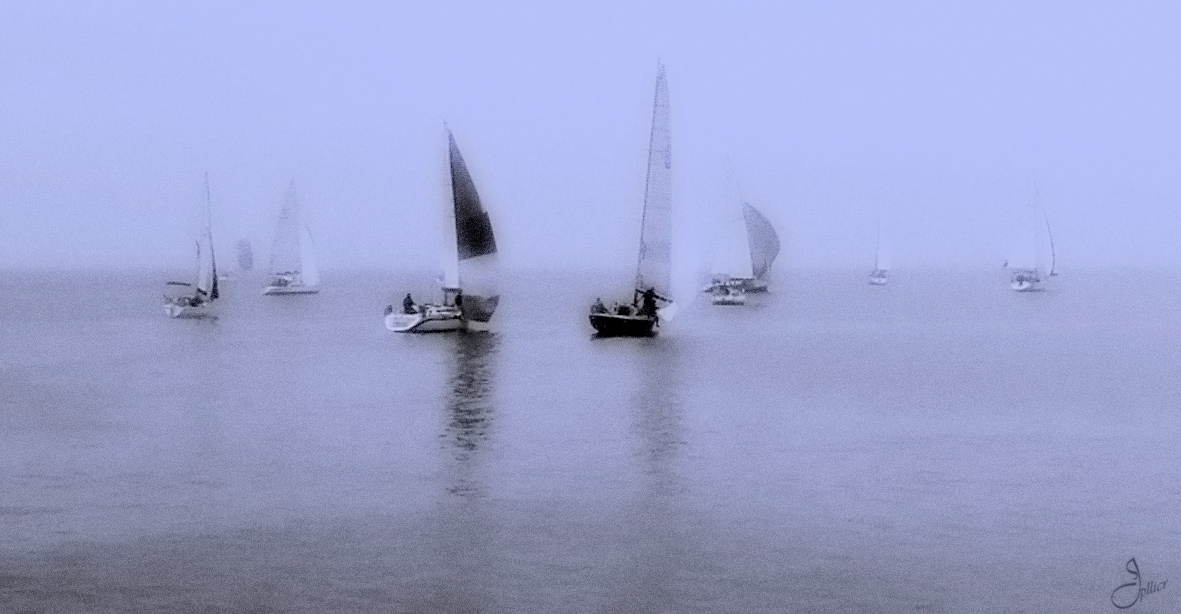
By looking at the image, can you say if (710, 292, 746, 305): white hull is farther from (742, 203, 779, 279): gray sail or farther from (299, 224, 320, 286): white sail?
(299, 224, 320, 286): white sail

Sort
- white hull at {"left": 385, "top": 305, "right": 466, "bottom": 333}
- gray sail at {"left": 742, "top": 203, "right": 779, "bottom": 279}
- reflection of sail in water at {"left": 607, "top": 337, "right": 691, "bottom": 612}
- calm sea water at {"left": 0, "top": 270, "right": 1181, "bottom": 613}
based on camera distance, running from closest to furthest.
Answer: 1. reflection of sail in water at {"left": 607, "top": 337, "right": 691, "bottom": 612}
2. calm sea water at {"left": 0, "top": 270, "right": 1181, "bottom": 613}
3. white hull at {"left": 385, "top": 305, "right": 466, "bottom": 333}
4. gray sail at {"left": 742, "top": 203, "right": 779, "bottom": 279}

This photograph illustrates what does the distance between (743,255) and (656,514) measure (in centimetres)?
10920

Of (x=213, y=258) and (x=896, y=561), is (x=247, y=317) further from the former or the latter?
(x=896, y=561)

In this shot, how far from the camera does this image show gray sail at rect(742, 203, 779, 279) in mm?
137875

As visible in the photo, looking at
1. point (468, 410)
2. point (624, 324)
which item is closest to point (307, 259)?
point (624, 324)

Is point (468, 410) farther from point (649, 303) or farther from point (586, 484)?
point (649, 303)

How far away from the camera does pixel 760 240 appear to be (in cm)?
14038

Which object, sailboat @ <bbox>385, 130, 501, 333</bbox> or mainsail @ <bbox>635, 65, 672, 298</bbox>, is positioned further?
sailboat @ <bbox>385, 130, 501, 333</bbox>

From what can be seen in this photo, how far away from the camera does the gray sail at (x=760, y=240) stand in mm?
137875

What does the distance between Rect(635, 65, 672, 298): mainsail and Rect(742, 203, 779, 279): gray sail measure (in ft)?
207

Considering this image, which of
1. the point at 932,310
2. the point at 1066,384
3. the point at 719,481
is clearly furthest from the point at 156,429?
the point at 932,310

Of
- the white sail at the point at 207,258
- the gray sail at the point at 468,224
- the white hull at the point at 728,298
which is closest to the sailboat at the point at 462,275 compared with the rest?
the gray sail at the point at 468,224
